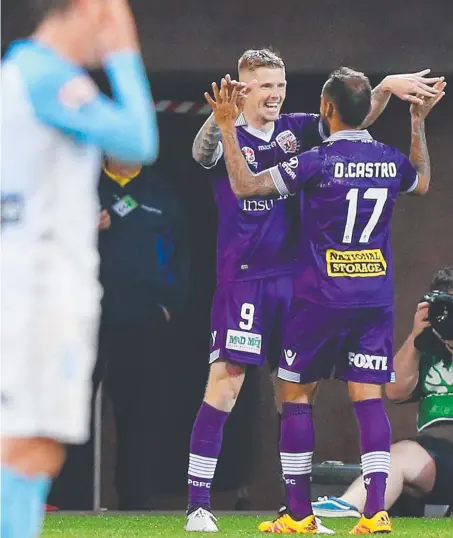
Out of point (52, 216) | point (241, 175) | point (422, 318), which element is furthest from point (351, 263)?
point (52, 216)

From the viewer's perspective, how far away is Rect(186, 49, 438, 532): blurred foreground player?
20.5ft

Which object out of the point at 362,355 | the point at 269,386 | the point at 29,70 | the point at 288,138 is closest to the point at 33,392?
the point at 29,70

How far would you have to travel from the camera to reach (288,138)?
6512mm

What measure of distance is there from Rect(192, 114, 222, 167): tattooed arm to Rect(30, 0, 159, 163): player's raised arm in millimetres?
2759

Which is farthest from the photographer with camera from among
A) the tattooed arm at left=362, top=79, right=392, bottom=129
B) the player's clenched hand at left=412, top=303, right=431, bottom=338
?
the tattooed arm at left=362, top=79, right=392, bottom=129

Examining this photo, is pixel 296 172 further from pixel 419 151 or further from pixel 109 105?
pixel 109 105

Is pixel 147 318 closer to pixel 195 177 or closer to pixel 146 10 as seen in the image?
pixel 195 177

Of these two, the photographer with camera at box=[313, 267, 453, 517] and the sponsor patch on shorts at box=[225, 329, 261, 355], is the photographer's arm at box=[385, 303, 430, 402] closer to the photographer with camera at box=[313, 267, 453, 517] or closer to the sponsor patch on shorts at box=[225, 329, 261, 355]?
the photographer with camera at box=[313, 267, 453, 517]

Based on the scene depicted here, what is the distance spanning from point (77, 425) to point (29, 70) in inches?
31.2

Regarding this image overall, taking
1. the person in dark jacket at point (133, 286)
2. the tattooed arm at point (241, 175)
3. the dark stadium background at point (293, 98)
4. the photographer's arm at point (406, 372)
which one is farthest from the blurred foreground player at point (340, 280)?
the person in dark jacket at point (133, 286)

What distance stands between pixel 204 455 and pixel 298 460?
1.40ft

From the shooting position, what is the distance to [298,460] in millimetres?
6031

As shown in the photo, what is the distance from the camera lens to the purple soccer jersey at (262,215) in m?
6.46

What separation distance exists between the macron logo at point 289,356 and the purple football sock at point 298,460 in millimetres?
182
